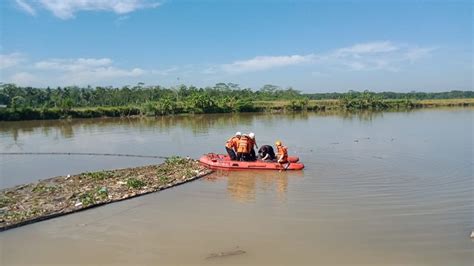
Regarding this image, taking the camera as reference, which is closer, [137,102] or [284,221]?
[284,221]

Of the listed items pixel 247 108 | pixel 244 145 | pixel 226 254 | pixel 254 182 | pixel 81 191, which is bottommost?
pixel 226 254

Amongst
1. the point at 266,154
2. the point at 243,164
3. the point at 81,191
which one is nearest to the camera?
the point at 81,191

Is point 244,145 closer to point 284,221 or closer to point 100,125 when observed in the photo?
point 284,221

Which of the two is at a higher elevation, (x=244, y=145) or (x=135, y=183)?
(x=244, y=145)

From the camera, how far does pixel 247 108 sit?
64.1 meters

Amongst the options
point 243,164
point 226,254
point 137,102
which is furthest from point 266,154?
point 137,102

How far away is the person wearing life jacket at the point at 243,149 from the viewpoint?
16.8 m

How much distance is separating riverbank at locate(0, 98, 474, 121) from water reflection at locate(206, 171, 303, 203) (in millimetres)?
39465

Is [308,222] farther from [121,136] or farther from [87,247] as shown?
[121,136]

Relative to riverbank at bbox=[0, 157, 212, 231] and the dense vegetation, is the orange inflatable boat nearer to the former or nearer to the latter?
riverbank at bbox=[0, 157, 212, 231]

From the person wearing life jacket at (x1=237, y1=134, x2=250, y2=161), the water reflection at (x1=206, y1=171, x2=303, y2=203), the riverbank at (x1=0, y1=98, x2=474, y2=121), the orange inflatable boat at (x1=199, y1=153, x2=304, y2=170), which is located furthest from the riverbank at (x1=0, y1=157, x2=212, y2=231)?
the riverbank at (x1=0, y1=98, x2=474, y2=121)

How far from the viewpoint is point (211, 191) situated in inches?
518

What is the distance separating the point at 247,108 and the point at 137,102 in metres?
Result: 16.4

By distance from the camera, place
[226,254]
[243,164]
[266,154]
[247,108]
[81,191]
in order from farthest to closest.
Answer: [247,108] → [266,154] → [243,164] → [81,191] → [226,254]
